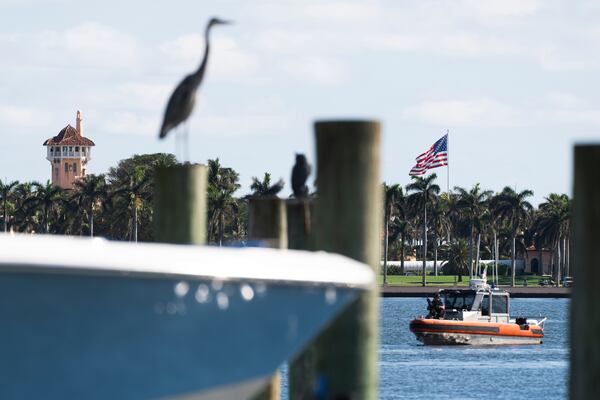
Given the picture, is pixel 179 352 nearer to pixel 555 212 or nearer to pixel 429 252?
pixel 555 212

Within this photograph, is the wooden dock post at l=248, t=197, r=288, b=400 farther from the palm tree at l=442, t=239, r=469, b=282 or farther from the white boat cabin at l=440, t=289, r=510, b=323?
the palm tree at l=442, t=239, r=469, b=282

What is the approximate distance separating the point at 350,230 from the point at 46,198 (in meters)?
122

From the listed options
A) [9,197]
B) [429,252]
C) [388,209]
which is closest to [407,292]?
[388,209]

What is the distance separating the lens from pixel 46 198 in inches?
5207

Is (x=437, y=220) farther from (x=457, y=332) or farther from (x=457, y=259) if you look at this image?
(x=457, y=332)

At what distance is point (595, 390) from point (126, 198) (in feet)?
383

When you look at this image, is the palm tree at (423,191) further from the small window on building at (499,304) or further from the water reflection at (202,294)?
the water reflection at (202,294)

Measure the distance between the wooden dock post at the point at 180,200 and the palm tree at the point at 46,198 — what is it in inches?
4622

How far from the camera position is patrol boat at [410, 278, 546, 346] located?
58312mm

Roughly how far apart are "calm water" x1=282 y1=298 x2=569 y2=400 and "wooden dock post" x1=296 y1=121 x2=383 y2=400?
27793 millimetres

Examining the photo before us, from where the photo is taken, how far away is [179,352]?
35.1 feet

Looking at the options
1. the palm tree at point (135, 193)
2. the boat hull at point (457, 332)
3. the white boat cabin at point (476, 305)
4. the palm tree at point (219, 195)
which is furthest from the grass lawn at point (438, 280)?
the boat hull at point (457, 332)

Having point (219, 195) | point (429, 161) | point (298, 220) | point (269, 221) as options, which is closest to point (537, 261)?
point (219, 195)

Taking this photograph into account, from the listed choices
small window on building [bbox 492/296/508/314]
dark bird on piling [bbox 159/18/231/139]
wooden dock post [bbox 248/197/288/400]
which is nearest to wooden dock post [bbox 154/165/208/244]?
dark bird on piling [bbox 159/18/231/139]
